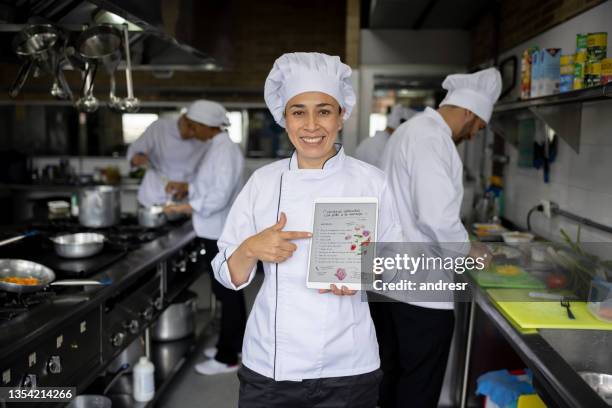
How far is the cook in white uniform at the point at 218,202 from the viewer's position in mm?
3369

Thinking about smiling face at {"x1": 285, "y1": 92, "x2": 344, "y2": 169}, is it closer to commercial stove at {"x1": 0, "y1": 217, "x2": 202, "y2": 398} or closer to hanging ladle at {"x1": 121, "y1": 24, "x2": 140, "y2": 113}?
commercial stove at {"x1": 0, "y1": 217, "x2": 202, "y2": 398}

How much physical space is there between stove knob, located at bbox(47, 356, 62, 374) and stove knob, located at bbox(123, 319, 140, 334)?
61cm

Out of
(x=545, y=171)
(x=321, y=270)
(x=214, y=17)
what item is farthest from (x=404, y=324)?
(x=214, y=17)

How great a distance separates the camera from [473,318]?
271 cm

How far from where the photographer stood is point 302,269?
59.9 inches

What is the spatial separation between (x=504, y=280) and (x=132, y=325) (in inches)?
64.9

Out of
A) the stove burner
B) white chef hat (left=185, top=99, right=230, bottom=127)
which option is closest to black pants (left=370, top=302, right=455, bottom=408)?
the stove burner

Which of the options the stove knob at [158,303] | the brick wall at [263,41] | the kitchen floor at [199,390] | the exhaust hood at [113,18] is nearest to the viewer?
the exhaust hood at [113,18]

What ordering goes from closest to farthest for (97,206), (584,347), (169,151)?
(584,347) → (97,206) → (169,151)

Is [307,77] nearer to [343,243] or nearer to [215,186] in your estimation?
[343,243]

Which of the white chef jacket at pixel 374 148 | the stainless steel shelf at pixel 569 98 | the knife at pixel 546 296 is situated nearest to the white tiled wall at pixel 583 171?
the stainless steel shelf at pixel 569 98

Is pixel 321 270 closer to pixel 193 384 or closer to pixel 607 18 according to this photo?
pixel 607 18

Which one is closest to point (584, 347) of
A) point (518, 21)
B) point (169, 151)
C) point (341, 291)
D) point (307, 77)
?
point (341, 291)

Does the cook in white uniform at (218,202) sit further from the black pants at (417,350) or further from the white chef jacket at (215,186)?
the black pants at (417,350)
